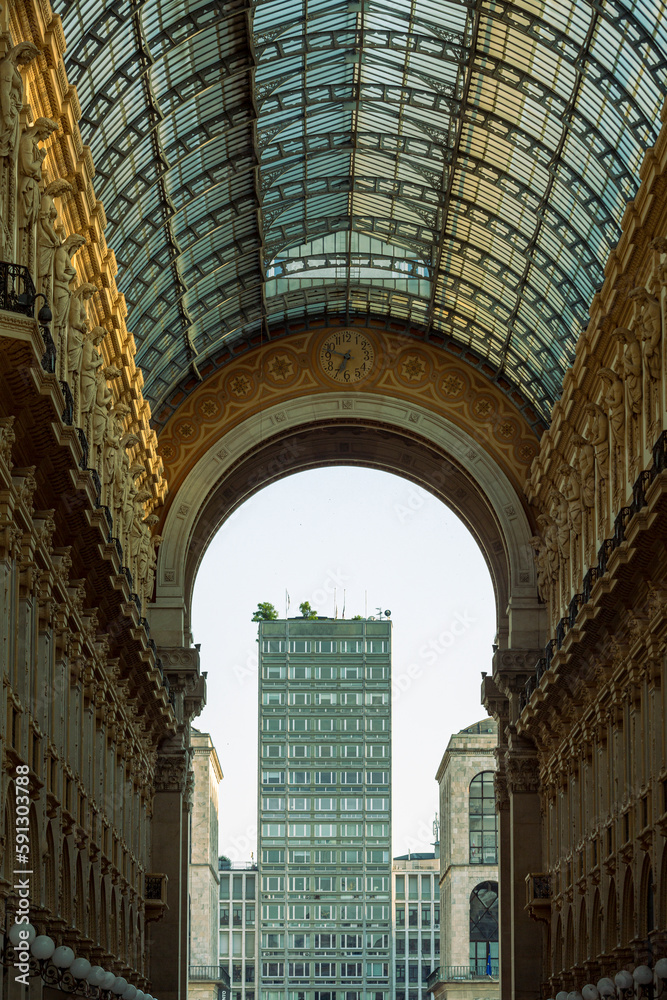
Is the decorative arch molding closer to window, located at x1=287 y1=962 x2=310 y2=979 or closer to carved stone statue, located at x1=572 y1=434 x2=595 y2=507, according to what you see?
carved stone statue, located at x1=572 y1=434 x2=595 y2=507

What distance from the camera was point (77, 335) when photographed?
38094 millimetres

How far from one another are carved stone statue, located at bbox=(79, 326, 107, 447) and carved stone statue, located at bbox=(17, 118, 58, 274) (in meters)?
8.39

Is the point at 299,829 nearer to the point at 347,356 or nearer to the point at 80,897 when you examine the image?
the point at 347,356

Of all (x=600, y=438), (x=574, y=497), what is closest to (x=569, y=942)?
(x=574, y=497)

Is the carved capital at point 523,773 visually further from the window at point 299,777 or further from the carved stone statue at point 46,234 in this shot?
the window at point 299,777

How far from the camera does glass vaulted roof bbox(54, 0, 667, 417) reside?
137 ft

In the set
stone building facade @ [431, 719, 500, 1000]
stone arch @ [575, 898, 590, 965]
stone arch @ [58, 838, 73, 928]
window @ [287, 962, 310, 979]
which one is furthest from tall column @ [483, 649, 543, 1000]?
window @ [287, 962, 310, 979]

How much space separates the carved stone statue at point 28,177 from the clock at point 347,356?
30501 mm

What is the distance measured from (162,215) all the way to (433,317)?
48.2ft

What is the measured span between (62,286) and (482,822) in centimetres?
7660

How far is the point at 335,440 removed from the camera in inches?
2489

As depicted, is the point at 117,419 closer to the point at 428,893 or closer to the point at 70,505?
the point at 70,505

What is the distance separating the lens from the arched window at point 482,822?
105m

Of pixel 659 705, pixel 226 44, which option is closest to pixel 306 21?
pixel 226 44
